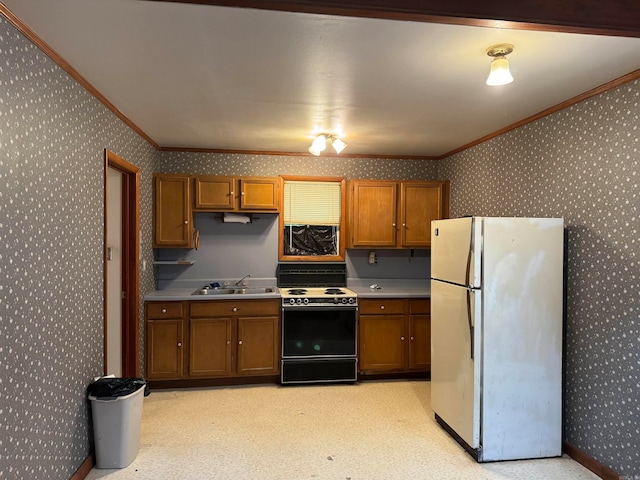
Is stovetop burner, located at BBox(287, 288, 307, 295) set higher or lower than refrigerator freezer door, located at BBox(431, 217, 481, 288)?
lower

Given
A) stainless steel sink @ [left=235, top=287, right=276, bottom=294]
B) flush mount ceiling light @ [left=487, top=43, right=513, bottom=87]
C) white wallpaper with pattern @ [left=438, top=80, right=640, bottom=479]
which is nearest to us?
flush mount ceiling light @ [left=487, top=43, right=513, bottom=87]

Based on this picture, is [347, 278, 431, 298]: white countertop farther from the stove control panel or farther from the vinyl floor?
the vinyl floor

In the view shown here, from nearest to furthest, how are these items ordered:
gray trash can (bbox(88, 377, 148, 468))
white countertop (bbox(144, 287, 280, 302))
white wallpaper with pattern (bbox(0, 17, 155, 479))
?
white wallpaper with pattern (bbox(0, 17, 155, 479))
gray trash can (bbox(88, 377, 148, 468))
white countertop (bbox(144, 287, 280, 302))

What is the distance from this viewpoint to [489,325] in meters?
2.80

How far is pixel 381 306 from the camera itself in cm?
436

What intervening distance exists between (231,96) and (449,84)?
56.1 inches

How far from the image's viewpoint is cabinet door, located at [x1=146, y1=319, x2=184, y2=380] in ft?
13.3

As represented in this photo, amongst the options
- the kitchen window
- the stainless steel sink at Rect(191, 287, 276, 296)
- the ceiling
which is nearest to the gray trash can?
the stainless steel sink at Rect(191, 287, 276, 296)

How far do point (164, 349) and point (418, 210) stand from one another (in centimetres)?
301

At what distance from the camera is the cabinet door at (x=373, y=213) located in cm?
464

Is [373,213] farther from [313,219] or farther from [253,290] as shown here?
[253,290]

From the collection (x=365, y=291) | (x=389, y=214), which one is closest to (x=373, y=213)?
(x=389, y=214)

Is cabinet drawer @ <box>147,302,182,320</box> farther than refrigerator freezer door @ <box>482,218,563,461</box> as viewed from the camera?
Yes

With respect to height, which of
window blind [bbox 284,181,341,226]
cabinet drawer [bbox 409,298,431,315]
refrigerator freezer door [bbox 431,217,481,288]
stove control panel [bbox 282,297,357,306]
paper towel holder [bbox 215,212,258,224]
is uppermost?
window blind [bbox 284,181,341,226]
